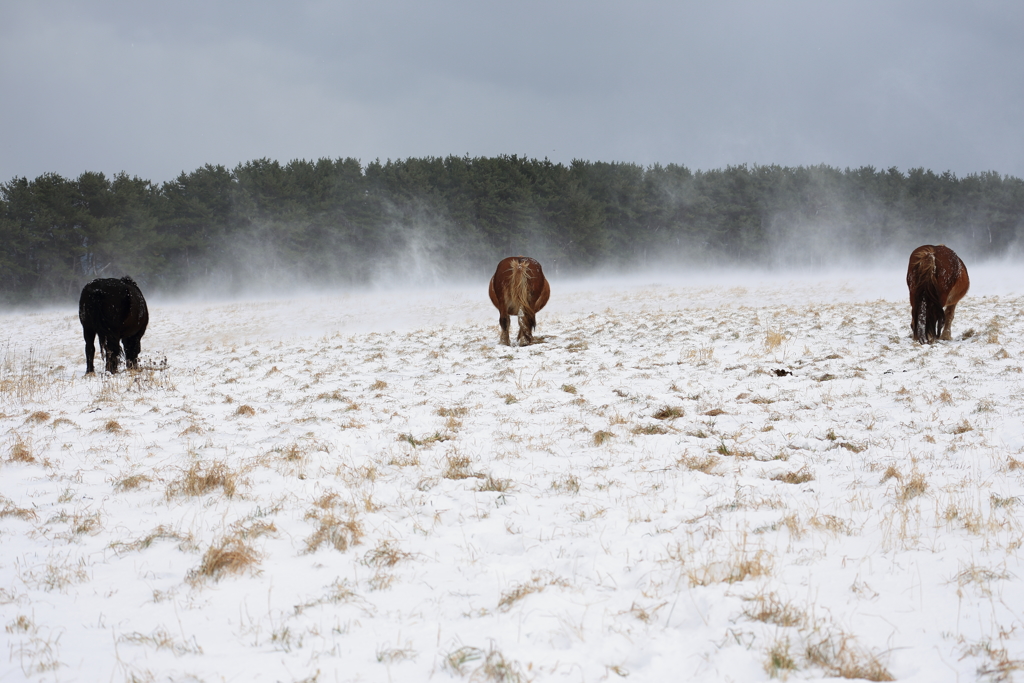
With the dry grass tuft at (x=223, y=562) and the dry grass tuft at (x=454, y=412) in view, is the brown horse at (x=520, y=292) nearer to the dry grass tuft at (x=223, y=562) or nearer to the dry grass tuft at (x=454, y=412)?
the dry grass tuft at (x=454, y=412)

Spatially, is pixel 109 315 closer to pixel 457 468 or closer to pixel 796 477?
pixel 457 468

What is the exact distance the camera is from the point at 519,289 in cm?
1130

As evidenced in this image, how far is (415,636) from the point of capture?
2.59 metres

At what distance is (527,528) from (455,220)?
136ft

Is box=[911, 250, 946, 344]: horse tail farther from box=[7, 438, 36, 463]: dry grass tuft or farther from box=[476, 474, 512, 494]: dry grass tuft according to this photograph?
box=[7, 438, 36, 463]: dry grass tuft

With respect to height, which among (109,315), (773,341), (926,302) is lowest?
(773,341)

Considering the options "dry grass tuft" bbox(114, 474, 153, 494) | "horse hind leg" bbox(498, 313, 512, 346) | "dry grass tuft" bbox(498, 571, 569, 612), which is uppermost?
"horse hind leg" bbox(498, 313, 512, 346)

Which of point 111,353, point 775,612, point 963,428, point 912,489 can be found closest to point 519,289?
point 111,353

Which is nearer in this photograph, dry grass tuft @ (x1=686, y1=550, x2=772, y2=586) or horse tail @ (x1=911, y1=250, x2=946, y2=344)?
dry grass tuft @ (x1=686, y1=550, x2=772, y2=586)

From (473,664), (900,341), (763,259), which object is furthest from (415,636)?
(763,259)

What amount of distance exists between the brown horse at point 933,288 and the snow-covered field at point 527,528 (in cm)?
156

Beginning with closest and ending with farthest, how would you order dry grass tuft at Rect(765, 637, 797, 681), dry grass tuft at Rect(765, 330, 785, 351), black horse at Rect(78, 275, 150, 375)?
dry grass tuft at Rect(765, 637, 797, 681), black horse at Rect(78, 275, 150, 375), dry grass tuft at Rect(765, 330, 785, 351)

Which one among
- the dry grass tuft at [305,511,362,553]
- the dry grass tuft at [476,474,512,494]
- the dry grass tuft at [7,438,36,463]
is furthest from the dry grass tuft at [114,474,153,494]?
the dry grass tuft at [476,474,512,494]

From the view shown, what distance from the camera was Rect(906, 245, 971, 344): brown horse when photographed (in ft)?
31.2
